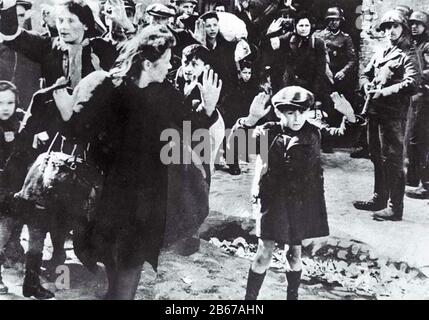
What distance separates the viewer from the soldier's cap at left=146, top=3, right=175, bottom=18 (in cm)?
394

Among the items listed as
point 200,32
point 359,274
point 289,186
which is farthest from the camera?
point 200,32

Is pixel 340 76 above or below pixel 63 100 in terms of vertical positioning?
above

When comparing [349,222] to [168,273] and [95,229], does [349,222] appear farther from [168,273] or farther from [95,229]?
[95,229]

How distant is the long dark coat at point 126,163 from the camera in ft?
12.3

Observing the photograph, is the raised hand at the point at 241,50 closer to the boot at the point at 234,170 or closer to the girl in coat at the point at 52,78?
the boot at the point at 234,170

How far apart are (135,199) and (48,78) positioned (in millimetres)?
1198

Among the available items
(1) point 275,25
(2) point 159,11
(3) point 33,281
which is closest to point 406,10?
(1) point 275,25

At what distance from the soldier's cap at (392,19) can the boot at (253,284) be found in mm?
2200

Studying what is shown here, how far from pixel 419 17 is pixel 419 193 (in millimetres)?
1428

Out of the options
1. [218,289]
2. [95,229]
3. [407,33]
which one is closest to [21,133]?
[95,229]

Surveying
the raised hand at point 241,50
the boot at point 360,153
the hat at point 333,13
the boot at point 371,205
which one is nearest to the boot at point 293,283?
the boot at point 371,205

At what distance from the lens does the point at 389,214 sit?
13.0 ft

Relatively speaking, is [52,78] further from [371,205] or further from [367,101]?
[371,205]

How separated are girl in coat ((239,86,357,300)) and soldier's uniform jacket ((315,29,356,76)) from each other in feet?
1.24
